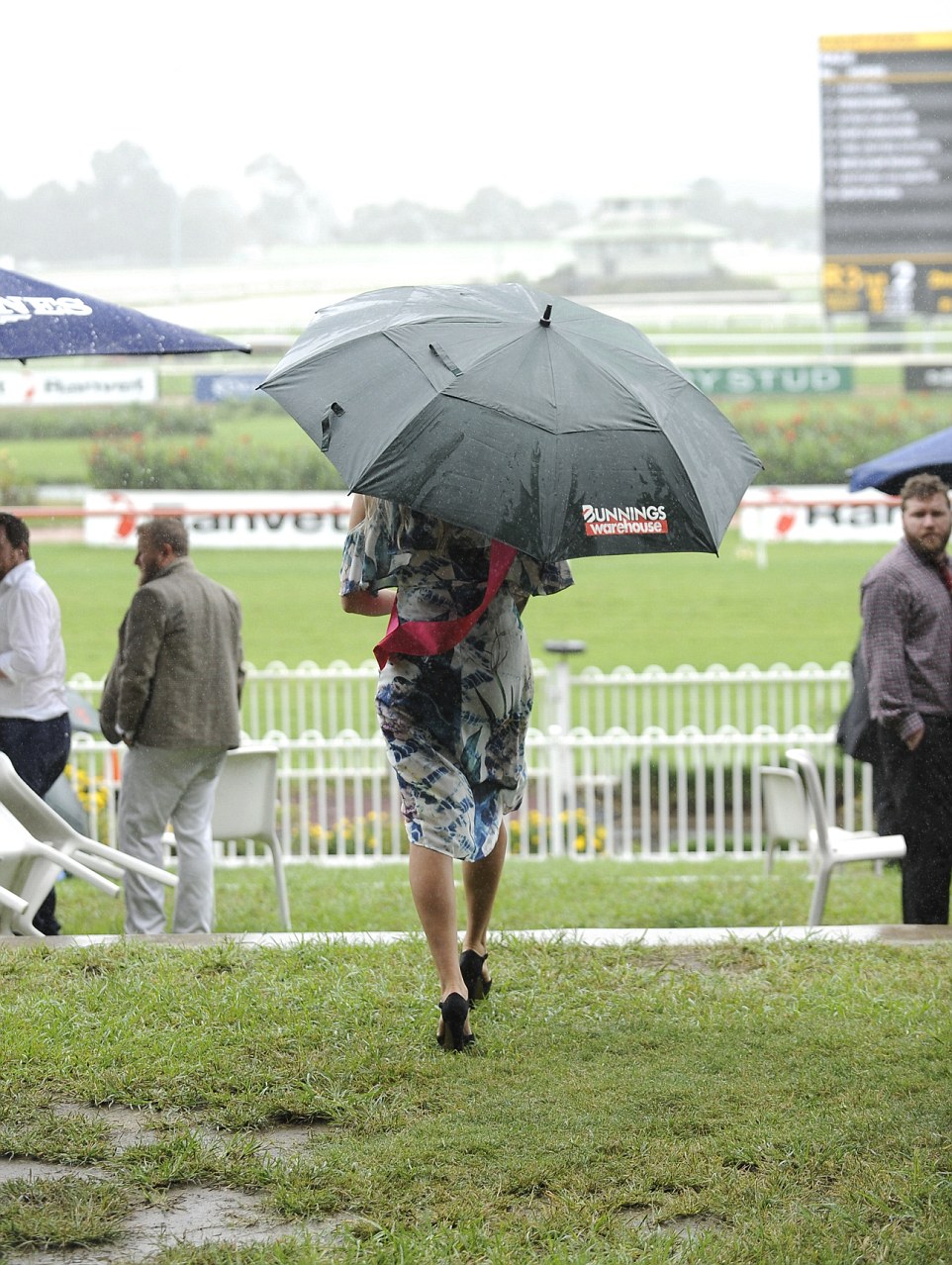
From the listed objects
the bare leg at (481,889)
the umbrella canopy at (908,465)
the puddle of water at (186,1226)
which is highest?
the umbrella canopy at (908,465)

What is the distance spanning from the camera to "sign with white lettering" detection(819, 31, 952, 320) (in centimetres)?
2198

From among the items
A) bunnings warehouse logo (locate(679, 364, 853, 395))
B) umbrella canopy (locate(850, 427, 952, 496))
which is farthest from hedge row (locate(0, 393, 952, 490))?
umbrella canopy (locate(850, 427, 952, 496))

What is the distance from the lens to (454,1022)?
139 inches

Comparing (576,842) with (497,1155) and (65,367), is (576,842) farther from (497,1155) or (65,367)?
(65,367)

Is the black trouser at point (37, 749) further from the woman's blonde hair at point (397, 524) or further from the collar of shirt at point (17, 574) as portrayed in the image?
the woman's blonde hair at point (397, 524)

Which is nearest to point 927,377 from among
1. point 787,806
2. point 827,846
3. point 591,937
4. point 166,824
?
point 787,806

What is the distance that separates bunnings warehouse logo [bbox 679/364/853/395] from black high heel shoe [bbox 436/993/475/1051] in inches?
887

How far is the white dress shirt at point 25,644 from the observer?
18.3 ft

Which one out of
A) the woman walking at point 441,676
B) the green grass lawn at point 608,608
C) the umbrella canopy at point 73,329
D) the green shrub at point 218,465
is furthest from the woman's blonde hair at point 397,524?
the green shrub at point 218,465

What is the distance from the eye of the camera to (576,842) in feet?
34.3

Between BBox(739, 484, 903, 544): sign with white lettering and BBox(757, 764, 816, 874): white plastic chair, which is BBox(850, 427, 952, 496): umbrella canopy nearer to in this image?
BBox(757, 764, 816, 874): white plastic chair

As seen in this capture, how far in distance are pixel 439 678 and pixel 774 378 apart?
23.5 metres

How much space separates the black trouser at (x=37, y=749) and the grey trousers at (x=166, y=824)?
30 centimetres

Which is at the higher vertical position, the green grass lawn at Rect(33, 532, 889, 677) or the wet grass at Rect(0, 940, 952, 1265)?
the wet grass at Rect(0, 940, 952, 1265)
